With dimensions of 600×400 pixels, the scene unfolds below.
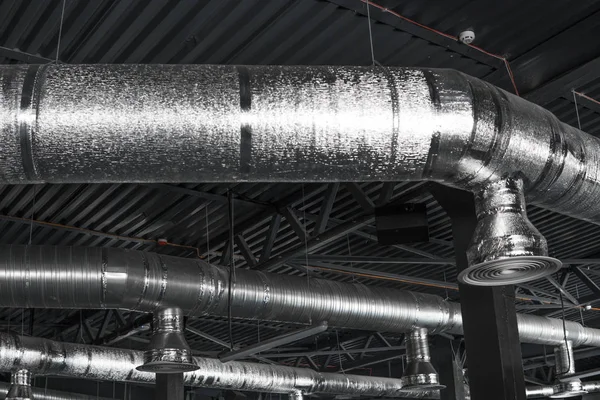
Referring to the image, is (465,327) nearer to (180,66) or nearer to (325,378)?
(180,66)

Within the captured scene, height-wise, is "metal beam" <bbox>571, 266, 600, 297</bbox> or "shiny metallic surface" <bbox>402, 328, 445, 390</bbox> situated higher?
"metal beam" <bbox>571, 266, 600, 297</bbox>

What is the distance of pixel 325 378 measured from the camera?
13.9 meters

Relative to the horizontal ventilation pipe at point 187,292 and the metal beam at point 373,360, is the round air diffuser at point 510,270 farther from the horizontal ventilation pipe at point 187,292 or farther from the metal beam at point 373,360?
the metal beam at point 373,360

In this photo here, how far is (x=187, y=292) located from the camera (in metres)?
7.86

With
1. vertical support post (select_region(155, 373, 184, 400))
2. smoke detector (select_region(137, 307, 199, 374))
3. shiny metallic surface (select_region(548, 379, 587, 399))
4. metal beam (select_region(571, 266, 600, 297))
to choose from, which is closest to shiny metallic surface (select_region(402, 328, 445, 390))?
vertical support post (select_region(155, 373, 184, 400))

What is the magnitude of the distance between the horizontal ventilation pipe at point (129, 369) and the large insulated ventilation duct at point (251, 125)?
595 cm

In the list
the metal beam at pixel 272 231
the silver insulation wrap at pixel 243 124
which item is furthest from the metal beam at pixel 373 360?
the silver insulation wrap at pixel 243 124

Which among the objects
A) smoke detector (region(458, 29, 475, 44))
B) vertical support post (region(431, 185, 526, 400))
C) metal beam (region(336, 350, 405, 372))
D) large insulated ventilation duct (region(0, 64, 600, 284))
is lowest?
vertical support post (region(431, 185, 526, 400))

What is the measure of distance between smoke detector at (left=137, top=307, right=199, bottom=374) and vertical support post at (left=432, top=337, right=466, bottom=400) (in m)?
6.19

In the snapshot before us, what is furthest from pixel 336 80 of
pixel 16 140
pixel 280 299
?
pixel 280 299

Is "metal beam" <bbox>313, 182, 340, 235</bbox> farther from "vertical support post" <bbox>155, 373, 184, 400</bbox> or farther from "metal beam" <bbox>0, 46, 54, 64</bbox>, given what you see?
"metal beam" <bbox>0, 46, 54, 64</bbox>

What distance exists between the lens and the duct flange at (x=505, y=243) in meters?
4.18

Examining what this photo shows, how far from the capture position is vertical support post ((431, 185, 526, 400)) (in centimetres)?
538

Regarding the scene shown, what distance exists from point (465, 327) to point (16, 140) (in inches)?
143
